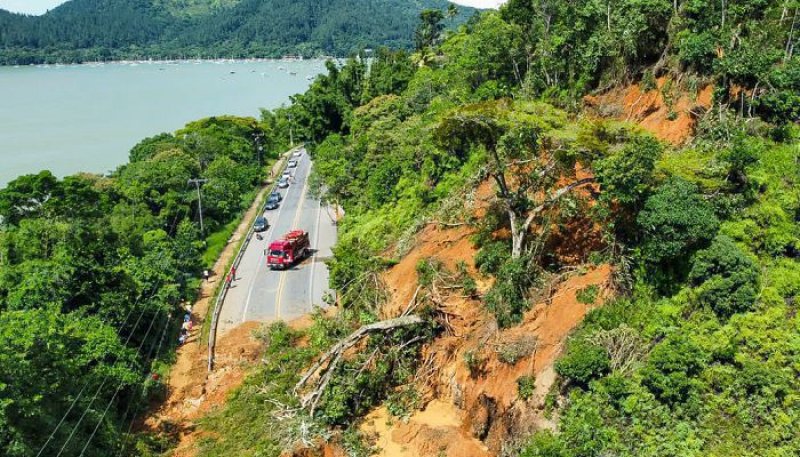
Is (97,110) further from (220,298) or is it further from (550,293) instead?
(550,293)

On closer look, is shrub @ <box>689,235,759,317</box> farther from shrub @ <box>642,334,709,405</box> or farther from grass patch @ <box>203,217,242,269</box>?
grass patch @ <box>203,217,242,269</box>

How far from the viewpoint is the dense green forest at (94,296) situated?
16828 millimetres

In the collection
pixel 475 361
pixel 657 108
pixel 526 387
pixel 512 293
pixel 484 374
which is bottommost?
pixel 484 374

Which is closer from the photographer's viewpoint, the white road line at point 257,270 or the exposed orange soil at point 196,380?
the exposed orange soil at point 196,380

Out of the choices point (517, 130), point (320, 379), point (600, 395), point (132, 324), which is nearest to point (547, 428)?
point (600, 395)

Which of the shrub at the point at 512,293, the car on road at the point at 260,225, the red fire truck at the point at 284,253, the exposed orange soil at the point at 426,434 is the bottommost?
the car on road at the point at 260,225

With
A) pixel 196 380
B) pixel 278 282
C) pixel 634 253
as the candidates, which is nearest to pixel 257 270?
pixel 278 282

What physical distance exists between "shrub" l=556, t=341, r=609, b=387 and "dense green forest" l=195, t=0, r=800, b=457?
1.5 inches

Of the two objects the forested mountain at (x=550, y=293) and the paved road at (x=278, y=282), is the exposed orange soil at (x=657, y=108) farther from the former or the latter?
the paved road at (x=278, y=282)

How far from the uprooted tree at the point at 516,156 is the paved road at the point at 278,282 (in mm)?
14700

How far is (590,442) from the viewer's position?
12.5 metres

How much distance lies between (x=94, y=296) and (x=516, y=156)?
62.2 ft

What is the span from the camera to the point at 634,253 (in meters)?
17.1

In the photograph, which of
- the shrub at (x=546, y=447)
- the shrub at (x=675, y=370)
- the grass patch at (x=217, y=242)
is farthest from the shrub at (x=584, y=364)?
the grass patch at (x=217, y=242)
